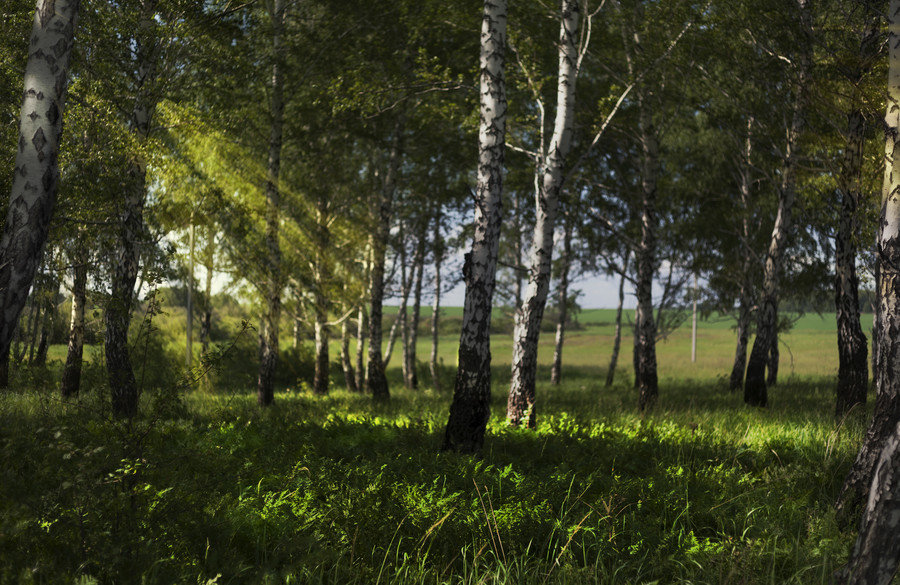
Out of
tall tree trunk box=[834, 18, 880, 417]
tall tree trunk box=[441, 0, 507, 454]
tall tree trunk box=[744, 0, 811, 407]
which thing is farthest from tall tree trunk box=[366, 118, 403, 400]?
tall tree trunk box=[834, 18, 880, 417]

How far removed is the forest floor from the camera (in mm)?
3441

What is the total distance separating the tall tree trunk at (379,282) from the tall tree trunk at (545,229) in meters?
6.15

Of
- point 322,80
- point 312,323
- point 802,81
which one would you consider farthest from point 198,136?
point 802,81

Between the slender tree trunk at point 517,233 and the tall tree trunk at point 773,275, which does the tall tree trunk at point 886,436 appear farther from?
the slender tree trunk at point 517,233

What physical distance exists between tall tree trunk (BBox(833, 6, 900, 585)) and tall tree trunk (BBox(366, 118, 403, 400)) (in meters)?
10.8

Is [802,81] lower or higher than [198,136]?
higher

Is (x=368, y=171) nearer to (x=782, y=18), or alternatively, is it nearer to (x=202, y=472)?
(x=782, y=18)

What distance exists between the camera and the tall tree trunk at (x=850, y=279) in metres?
10.7

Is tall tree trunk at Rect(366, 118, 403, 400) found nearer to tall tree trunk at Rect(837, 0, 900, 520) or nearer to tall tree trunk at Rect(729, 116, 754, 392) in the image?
tall tree trunk at Rect(729, 116, 754, 392)

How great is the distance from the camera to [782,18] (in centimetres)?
1165

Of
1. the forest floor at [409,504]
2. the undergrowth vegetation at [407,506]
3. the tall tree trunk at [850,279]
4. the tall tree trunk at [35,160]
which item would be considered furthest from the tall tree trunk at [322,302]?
the tall tree trunk at [850,279]

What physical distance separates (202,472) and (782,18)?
42.4 ft

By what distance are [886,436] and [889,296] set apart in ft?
4.65

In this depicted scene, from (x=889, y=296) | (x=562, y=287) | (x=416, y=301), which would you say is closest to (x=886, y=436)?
(x=889, y=296)
